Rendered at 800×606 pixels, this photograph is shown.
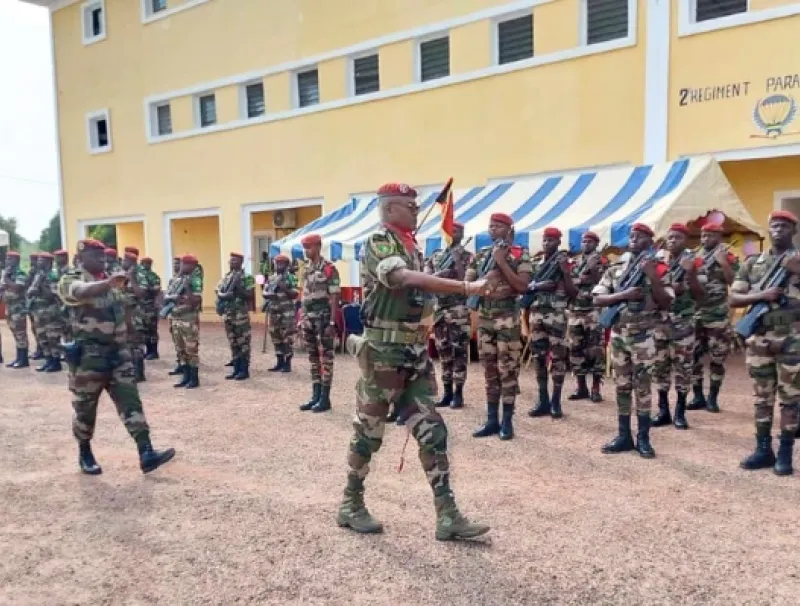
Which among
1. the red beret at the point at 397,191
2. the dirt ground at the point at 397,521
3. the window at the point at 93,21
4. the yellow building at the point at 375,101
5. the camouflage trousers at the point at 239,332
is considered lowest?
the dirt ground at the point at 397,521

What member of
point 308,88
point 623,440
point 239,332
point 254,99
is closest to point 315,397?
point 239,332

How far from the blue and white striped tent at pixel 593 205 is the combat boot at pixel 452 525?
5.11 metres

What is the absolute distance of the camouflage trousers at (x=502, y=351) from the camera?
18.9ft

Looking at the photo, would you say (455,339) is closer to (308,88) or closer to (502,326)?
(502,326)

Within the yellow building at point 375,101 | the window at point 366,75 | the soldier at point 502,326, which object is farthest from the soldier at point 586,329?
the window at point 366,75

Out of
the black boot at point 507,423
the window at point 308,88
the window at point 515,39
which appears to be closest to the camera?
the black boot at point 507,423

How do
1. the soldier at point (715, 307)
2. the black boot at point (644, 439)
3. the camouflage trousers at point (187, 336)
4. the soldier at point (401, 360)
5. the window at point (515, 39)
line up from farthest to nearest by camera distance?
the window at point (515, 39)
the camouflage trousers at point (187, 336)
the soldier at point (715, 307)
the black boot at point (644, 439)
the soldier at point (401, 360)

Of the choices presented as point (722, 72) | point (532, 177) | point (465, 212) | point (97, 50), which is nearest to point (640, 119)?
point (722, 72)

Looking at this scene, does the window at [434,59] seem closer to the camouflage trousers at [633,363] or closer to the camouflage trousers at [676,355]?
the camouflage trousers at [676,355]

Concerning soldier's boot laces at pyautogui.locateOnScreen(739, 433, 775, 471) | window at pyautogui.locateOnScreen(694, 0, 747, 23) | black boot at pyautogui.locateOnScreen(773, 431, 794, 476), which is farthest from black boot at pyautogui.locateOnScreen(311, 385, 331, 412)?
window at pyautogui.locateOnScreen(694, 0, 747, 23)

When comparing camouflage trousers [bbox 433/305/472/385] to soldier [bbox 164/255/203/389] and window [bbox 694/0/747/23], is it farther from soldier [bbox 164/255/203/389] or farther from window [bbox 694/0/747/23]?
window [bbox 694/0/747/23]

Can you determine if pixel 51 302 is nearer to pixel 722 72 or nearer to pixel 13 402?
pixel 13 402

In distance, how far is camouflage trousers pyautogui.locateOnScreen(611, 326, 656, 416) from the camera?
17.0 feet

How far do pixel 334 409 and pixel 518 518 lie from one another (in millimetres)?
3530
